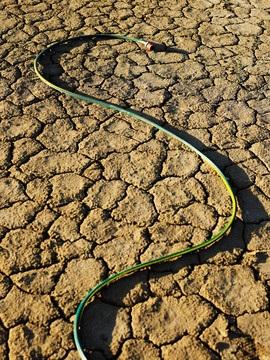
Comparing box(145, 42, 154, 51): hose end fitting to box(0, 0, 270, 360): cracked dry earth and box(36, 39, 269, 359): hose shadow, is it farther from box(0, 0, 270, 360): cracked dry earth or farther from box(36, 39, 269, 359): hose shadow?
box(36, 39, 269, 359): hose shadow

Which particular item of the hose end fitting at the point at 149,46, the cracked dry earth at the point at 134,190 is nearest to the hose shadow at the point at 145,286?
the cracked dry earth at the point at 134,190

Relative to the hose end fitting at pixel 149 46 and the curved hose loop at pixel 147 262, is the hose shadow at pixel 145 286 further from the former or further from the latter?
the hose end fitting at pixel 149 46

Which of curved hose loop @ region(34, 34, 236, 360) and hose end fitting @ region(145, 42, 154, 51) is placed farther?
hose end fitting @ region(145, 42, 154, 51)

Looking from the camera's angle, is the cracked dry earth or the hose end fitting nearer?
the cracked dry earth

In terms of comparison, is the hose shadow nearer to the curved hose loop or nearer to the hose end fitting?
the curved hose loop

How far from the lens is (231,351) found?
85.9 inches

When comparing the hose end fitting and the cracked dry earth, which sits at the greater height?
the hose end fitting

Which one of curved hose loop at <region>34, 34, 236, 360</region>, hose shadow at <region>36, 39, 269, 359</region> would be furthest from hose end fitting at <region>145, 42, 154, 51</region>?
hose shadow at <region>36, 39, 269, 359</region>

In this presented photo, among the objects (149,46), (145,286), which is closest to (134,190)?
(145,286)

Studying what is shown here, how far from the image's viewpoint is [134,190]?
299 centimetres

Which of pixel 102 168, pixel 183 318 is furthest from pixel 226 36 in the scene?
pixel 183 318

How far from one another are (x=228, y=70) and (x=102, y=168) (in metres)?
1.89

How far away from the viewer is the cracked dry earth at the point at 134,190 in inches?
89.1

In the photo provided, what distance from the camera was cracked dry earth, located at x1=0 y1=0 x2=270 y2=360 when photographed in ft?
7.43
